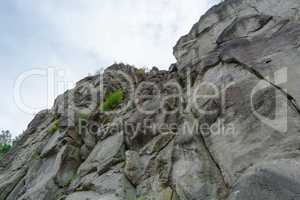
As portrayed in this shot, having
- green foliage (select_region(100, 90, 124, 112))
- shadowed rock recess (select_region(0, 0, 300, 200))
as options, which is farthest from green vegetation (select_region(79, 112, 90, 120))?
green foliage (select_region(100, 90, 124, 112))

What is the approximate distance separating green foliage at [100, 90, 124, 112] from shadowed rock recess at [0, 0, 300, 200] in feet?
0.76

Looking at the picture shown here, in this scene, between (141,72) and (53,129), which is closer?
(53,129)

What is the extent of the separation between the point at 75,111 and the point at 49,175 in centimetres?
312

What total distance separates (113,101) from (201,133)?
19.6 feet

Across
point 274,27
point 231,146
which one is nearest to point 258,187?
point 231,146

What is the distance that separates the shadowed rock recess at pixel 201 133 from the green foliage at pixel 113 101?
233mm

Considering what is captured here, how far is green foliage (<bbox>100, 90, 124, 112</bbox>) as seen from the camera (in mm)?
12842

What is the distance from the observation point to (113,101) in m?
13.0

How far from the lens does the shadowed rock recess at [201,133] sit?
6227 millimetres

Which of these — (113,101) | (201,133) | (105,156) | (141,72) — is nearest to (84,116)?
(113,101)

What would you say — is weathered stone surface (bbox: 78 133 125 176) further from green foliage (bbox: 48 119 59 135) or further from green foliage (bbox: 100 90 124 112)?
green foliage (bbox: 48 119 59 135)

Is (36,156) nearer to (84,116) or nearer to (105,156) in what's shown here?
(84,116)

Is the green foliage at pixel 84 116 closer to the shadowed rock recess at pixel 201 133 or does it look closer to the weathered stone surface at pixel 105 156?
the shadowed rock recess at pixel 201 133

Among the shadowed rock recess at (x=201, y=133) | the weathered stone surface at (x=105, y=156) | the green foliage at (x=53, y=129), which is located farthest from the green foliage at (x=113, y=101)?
the green foliage at (x=53, y=129)
